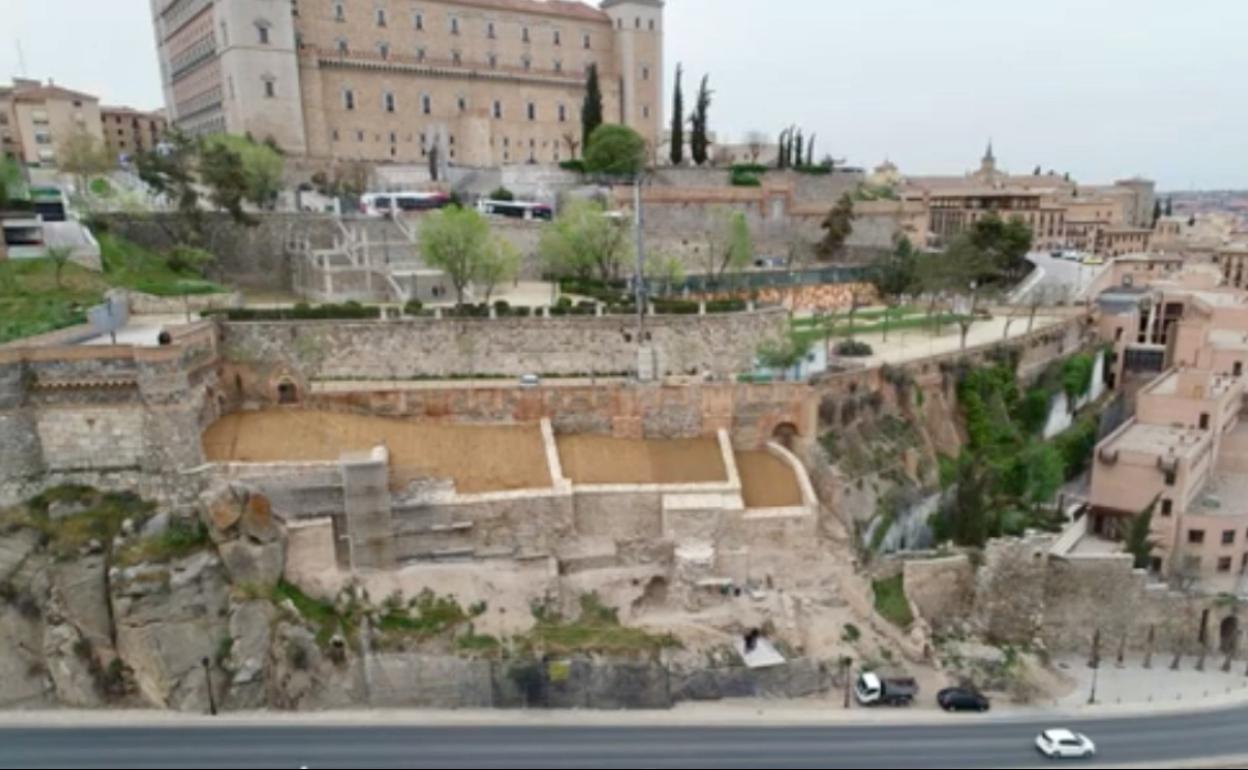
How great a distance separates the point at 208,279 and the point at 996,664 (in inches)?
1413

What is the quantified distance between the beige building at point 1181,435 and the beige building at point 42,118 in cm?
7477

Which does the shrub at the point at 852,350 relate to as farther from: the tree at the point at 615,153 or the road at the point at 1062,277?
the tree at the point at 615,153

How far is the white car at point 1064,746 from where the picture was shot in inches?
828

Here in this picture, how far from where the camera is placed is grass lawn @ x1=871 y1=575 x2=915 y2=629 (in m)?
26.0

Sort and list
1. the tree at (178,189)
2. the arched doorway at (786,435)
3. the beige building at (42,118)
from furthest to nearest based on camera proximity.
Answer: the beige building at (42,118) < the tree at (178,189) < the arched doorway at (786,435)

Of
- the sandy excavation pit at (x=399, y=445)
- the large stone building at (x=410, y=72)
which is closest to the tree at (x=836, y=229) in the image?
the large stone building at (x=410, y=72)

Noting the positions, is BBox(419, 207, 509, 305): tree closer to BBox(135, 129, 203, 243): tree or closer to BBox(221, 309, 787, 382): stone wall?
BBox(221, 309, 787, 382): stone wall

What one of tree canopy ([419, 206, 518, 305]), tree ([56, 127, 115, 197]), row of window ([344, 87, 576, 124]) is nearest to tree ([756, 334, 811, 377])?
tree canopy ([419, 206, 518, 305])

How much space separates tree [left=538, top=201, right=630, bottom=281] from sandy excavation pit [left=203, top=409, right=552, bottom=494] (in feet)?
48.8

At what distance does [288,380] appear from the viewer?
91.4 ft

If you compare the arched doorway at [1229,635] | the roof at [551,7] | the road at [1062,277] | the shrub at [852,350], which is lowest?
the arched doorway at [1229,635]

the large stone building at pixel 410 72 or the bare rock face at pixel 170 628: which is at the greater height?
the large stone building at pixel 410 72

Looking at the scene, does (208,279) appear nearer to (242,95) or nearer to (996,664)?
(242,95)

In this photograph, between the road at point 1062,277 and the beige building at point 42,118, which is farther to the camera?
the beige building at point 42,118
